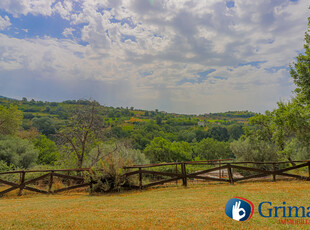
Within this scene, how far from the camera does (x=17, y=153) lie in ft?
69.4

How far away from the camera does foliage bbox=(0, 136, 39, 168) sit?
19.0 m

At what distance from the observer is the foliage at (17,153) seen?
19.0 m

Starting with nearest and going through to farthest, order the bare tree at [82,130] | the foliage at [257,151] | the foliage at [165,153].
Result: 1. the bare tree at [82,130]
2. the foliage at [257,151]
3. the foliage at [165,153]

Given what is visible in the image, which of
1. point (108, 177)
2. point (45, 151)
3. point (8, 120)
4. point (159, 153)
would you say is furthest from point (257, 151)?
point (45, 151)

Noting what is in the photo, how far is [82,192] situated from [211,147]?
54.7 metres

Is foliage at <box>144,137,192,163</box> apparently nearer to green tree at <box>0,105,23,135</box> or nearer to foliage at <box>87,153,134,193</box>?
green tree at <box>0,105,23,135</box>

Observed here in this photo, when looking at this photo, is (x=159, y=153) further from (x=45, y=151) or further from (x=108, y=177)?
(x=108, y=177)

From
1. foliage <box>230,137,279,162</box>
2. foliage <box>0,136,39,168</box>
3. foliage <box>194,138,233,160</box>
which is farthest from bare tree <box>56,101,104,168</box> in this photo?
foliage <box>194,138,233,160</box>

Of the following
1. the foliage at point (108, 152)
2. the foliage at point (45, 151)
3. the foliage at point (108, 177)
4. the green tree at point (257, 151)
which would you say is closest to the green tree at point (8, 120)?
the foliage at point (45, 151)

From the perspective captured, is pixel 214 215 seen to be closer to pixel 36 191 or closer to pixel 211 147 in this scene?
pixel 36 191

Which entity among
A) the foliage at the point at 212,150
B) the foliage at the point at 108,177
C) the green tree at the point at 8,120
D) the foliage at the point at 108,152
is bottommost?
the foliage at the point at 212,150

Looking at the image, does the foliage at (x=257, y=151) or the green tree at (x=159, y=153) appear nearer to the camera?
the foliage at (x=257, y=151)

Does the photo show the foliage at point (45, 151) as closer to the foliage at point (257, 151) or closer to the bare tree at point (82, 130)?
the bare tree at point (82, 130)

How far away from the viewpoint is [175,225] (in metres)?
3.97
